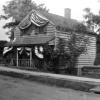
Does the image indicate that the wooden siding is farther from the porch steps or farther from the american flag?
the porch steps

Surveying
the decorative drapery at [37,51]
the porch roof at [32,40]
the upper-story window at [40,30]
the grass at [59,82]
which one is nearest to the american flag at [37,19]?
the upper-story window at [40,30]

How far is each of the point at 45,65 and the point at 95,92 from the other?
9369mm

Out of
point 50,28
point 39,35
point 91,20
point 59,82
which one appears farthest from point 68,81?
point 91,20

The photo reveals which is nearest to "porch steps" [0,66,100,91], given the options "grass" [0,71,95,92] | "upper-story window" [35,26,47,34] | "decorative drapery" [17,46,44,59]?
"grass" [0,71,95,92]

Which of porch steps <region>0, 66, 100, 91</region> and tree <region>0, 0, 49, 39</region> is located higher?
tree <region>0, 0, 49, 39</region>

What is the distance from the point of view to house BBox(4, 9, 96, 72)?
19234 mm

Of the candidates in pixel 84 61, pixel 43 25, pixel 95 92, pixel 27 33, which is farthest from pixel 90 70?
pixel 95 92

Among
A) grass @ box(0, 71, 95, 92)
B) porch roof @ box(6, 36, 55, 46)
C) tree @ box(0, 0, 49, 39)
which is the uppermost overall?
tree @ box(0, 0, 49, 39)

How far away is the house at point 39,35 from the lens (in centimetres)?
1923

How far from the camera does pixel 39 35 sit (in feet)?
68.1

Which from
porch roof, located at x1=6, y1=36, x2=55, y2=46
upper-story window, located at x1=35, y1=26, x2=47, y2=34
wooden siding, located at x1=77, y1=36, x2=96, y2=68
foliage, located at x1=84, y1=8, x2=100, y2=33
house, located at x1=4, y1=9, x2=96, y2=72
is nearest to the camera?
porch roof, located at x1=6, y1=36, x2=55, y2=46

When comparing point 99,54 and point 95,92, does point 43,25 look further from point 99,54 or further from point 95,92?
point 95,92

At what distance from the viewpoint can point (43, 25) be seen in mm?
20234

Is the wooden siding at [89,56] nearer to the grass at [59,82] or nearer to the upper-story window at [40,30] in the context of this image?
the upper-story window at [40,30]
